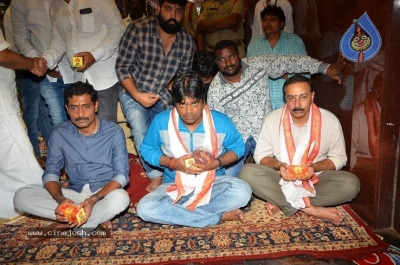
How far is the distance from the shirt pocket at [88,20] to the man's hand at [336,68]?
2548 mm

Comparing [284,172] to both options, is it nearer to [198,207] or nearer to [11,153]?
[198,207]

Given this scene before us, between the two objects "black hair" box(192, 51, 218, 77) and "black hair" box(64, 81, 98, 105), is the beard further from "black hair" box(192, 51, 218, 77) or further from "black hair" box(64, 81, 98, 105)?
"black hair" box(64, 81, 98, 105)

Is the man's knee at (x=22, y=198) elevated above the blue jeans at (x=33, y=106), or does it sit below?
below

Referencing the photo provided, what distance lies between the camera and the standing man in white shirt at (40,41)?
4176 millimetres

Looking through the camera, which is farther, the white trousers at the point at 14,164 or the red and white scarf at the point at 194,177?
the white trousers at the point at 14,164

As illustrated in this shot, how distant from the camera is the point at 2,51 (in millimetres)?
3311

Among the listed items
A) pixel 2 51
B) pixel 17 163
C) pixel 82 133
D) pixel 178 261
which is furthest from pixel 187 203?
pixel 2 51

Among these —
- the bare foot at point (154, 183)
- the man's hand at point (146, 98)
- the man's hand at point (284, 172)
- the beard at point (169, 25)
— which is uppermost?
the beard at point (169, 25)

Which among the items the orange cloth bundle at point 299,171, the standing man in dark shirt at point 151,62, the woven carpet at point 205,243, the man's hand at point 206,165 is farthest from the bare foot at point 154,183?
the orange cloth bundle at point 299,171

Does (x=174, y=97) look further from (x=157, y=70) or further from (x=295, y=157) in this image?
(x=295, y=157)

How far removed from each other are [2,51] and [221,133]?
2.11 m

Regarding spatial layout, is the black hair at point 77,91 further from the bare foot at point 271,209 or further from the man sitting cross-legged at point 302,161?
the bare foot at point 271,209

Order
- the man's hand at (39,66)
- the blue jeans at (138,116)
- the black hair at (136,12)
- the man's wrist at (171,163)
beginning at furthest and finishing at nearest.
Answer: the black hair at (136,12) → the blue jeans at (138,116) → the man's hand at (39,66) → the man's wrist at (171,163)

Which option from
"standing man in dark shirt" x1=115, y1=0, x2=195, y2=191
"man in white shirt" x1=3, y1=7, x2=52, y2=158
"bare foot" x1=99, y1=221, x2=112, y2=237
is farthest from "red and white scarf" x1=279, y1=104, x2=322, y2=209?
"man in white shirt" x1=3, y1=7, x2=52, y2=158
